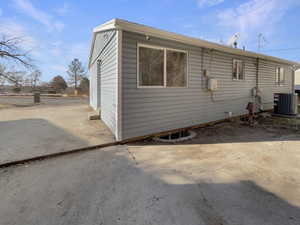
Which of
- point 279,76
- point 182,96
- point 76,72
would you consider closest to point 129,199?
point 182,96

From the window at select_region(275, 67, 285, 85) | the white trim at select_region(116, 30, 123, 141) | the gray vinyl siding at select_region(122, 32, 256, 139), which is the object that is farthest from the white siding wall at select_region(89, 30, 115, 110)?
the window at select_region(275, 67, 285, 85)

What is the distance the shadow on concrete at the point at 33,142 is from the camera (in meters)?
3.16

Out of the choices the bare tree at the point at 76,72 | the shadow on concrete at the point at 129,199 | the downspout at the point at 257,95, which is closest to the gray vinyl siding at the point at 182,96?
the downspout at the point at 257,95

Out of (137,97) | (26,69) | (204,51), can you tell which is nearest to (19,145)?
(137,97)

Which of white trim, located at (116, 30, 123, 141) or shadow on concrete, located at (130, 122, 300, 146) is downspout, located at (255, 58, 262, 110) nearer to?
shadow on concrete, located at (130, 122, 300, 146)

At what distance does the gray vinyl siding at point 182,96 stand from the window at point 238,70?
7.2 inches

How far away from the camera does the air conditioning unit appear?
738 cm

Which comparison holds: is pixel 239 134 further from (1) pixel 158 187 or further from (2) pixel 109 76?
(2) pixel 109 76

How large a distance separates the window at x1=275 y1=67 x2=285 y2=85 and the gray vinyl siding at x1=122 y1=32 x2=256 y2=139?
2.70 metres

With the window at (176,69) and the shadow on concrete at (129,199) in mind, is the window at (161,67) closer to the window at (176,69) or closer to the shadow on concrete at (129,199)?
the window at (176,69)

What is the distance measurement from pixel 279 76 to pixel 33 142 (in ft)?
37.7

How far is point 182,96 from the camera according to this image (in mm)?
4852

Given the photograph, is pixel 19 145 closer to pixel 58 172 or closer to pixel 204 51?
pixel 58 172

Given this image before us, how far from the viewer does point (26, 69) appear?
43.5ft
